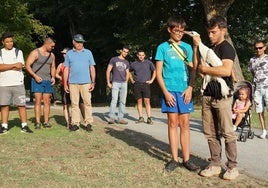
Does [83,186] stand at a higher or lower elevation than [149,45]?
lower

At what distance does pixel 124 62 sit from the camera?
42.0 ft

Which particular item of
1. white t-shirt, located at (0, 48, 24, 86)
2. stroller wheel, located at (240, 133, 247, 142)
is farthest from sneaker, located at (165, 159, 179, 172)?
white t-shirt, located at (0, 48, 24, 86)

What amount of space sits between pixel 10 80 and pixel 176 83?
172 inches

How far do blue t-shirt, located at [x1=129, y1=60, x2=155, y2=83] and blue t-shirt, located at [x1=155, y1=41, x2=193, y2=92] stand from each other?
600cm

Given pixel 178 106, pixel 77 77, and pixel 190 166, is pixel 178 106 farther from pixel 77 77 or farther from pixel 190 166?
pixel 77 77

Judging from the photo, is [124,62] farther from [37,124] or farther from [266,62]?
[266,62]

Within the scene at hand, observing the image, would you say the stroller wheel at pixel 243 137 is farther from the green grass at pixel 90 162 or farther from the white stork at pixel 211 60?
the white stork at pixel 211 60

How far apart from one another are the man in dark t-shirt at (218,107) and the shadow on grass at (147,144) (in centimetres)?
66

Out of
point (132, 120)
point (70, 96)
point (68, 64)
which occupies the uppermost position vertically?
point (68, 64)

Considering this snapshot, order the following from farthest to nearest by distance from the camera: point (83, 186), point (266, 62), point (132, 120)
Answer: point (132, 120), point (266, 62), point (83, 186)

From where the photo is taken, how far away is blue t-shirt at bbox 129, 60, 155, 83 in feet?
43.0

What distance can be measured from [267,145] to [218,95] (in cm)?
340

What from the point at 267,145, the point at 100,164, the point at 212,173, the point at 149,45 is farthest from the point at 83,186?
the point at 149,45

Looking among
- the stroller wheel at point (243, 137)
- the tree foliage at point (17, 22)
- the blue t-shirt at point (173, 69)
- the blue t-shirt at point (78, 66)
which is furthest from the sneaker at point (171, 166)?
the tree foliage at point (17, 22)
